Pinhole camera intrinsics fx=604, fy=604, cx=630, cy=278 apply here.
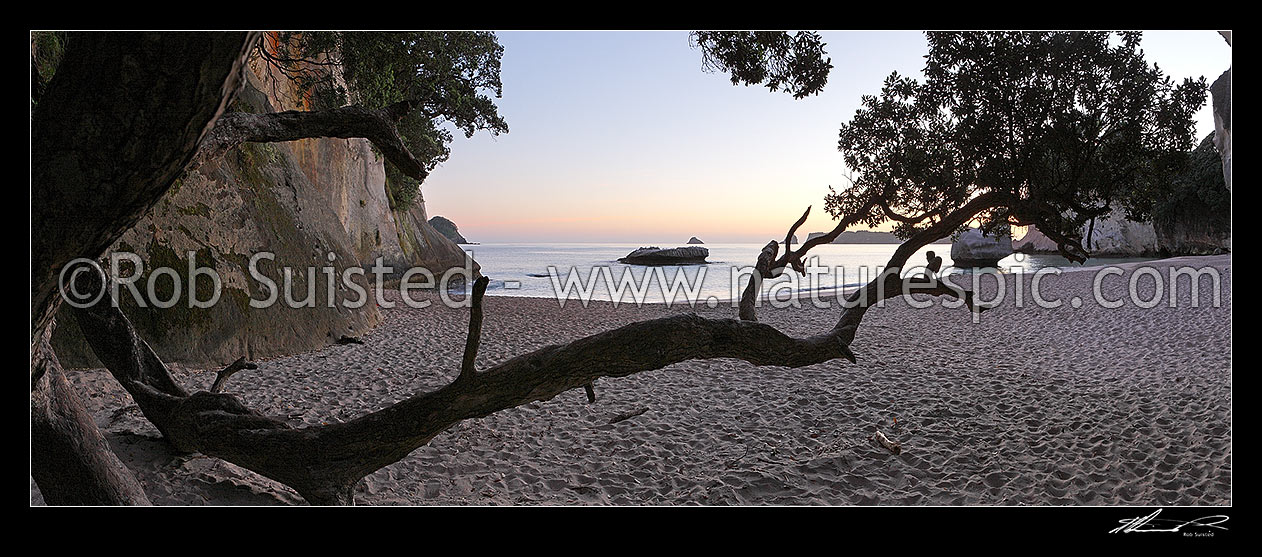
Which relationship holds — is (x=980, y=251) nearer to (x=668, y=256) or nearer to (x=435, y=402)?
(x=668, y=256)

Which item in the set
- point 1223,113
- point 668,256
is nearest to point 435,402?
point 1223,113

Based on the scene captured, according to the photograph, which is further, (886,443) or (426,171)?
(886,443)

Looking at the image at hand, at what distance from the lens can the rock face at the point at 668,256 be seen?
2078 inches

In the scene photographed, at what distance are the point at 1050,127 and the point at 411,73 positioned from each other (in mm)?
9489

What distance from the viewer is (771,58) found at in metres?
4.83

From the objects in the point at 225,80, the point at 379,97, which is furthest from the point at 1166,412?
the point at 379,97

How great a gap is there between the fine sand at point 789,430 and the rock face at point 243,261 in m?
0.43

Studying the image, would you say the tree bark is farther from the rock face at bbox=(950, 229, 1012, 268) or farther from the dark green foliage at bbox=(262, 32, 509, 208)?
the rock face at bbox=(950, 229, 1012, 268)

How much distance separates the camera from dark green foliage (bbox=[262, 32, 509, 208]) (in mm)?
8008

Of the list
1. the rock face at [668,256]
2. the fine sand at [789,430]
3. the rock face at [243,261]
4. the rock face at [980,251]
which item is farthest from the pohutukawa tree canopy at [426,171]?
the rock face at [668,256]

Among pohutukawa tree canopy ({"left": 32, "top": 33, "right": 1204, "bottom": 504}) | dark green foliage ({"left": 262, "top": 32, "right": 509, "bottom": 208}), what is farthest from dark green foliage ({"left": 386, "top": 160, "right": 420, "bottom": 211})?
pohutukawa tree canopy ({"left": 32, "top": 33, "right": 1204, "bottom": 504})

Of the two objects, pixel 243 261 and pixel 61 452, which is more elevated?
pixel 243 261

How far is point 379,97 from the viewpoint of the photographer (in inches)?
364
